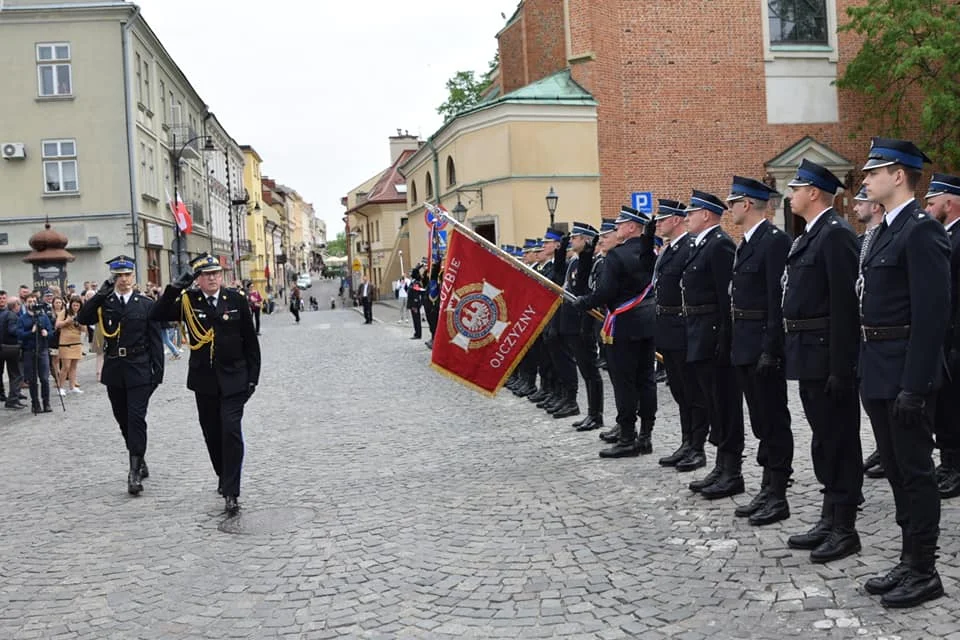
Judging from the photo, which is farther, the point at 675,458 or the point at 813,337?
the point at 675,458

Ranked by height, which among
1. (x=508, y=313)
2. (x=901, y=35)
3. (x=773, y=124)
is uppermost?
(x=901, y=35)

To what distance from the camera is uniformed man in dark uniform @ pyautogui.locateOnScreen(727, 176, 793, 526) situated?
6.04 meters

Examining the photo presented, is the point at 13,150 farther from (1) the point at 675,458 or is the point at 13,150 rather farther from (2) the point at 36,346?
(1) the point at 675,458

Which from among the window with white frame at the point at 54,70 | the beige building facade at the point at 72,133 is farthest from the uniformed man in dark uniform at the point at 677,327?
the window with white frame at the point at 54,70

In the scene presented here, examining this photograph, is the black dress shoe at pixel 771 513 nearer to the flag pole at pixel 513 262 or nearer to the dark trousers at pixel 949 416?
the dark trousers at pixel 949 416

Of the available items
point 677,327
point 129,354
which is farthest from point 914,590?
point 129,354

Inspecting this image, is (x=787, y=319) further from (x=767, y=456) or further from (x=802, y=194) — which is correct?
(x=767, y=456)

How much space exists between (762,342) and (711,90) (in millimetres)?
27768

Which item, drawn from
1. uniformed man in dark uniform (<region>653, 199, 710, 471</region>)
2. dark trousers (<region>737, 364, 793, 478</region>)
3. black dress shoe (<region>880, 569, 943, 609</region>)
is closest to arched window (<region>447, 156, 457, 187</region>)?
uniformed man in dark uniform (<region>653, 199, 710, 471</region>)

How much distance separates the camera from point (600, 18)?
30750mm

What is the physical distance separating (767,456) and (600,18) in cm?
2694

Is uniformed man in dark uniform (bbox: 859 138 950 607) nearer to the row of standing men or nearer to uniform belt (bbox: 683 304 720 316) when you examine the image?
the row of standing men

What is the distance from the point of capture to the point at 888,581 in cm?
468

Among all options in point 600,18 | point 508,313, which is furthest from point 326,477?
point 600,18
